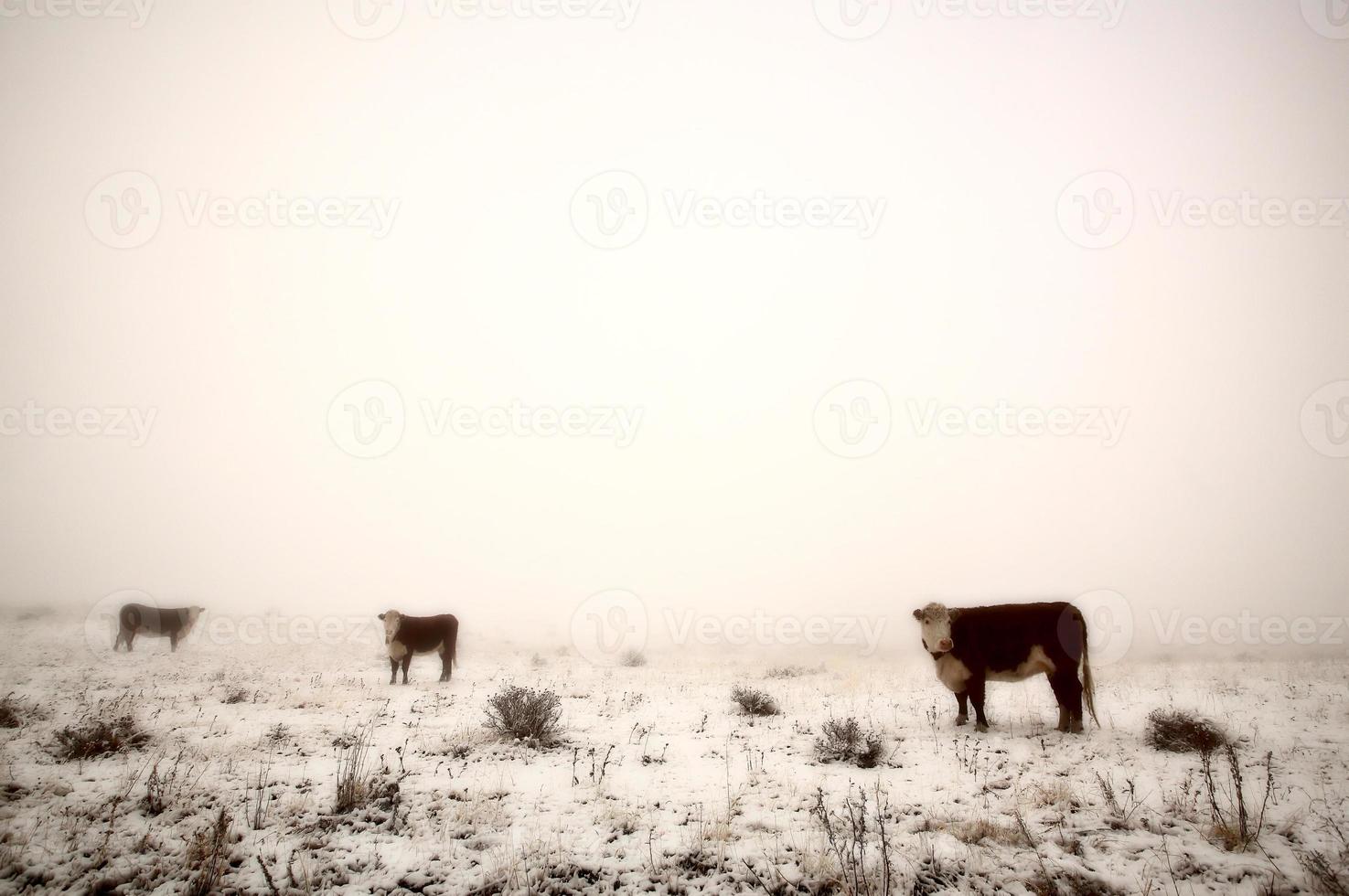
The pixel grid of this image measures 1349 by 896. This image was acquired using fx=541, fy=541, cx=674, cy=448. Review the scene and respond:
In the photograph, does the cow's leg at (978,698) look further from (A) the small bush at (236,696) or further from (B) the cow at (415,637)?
(A) the small bush at (236,696)

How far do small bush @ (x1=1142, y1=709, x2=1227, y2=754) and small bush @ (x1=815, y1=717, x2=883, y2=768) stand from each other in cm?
368

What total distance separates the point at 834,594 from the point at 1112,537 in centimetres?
3072

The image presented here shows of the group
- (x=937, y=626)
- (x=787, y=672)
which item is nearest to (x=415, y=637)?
(x=787, y=672)

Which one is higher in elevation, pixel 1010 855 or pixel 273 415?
pixel 273 415

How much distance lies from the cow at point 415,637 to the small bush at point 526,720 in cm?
612

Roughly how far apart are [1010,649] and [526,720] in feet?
24.8

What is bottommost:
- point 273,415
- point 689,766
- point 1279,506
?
point 689,766

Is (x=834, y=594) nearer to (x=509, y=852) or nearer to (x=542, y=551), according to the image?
(x=542, y=551)

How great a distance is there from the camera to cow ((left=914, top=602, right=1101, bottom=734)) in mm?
8391

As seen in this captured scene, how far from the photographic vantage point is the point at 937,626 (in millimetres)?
8844

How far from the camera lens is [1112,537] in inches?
→ 2163

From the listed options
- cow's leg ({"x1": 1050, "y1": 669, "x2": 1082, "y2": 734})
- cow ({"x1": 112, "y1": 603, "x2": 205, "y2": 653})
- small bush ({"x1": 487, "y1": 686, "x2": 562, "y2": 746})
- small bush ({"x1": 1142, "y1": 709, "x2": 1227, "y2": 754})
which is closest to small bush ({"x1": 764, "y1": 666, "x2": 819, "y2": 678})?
cow's leg ({"x1": 1050, "y1": 669, "x2": 1082, "y2": 734})

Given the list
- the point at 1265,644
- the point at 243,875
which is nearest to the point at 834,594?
the point at 1265,644

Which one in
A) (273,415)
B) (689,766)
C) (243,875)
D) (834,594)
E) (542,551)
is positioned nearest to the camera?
(243,875)
